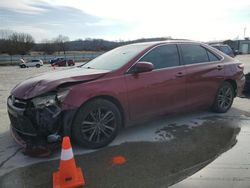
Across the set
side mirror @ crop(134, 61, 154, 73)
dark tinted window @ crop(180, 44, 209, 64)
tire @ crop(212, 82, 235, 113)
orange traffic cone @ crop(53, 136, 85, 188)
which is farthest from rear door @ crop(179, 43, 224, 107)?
orange traffic cone @ crop(53, 136, 85, 188)

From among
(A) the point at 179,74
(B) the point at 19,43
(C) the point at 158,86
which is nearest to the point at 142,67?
(C) the point at 158,86

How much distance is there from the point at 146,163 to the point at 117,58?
2132mm

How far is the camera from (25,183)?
3324mm

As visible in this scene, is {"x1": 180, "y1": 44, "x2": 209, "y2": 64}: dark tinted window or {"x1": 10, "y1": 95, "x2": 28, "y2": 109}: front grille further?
{"x1": 180, "y1": 44, "x2": 209, "y2": 64}: dark tinted window

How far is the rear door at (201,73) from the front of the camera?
5.45 m

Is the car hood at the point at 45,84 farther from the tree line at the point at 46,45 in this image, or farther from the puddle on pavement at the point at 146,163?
the tree line at the point at 46,45

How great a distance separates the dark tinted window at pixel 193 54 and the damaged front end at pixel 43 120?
2.66m

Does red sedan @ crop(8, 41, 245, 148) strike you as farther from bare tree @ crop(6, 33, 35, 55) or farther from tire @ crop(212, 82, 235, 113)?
bare tree @ crop(6, 33, 35, 55)

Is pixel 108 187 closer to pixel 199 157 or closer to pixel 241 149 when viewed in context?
pixel 199 157

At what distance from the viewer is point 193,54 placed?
5684 mm

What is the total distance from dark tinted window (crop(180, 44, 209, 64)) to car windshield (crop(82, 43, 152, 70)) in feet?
2.70

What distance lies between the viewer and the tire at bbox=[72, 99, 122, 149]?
405 cm

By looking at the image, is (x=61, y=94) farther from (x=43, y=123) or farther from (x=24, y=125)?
(x=24, y=125)

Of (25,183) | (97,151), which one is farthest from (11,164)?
(97,151)
